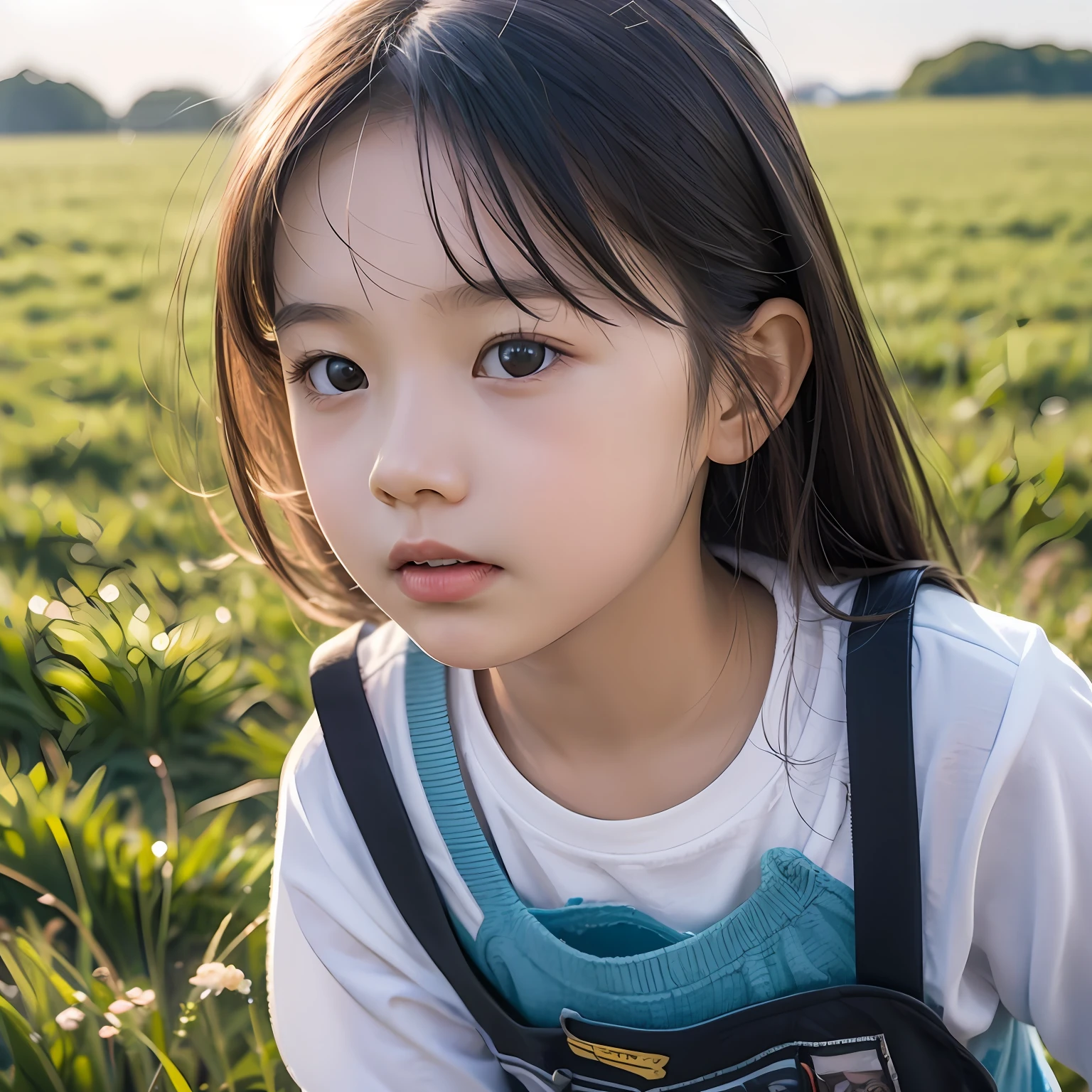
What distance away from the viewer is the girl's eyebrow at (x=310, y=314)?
102 cm

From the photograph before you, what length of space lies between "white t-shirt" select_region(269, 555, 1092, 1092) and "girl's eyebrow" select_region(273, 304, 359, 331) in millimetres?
488

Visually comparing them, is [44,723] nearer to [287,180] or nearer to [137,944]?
[137,944]

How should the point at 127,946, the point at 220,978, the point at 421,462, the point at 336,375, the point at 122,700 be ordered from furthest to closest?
the point at 122,700
the point at 127,946
the point at 220,978
the point at 336,375
the point at 421,462

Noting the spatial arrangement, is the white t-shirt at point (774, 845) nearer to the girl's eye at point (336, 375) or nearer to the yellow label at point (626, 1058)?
the yellow label at point (626, 1058)

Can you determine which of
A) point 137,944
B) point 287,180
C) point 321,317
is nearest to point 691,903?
point 321,317

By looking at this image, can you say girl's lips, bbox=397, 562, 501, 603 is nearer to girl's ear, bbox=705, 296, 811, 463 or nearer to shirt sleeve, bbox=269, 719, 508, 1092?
girl's ear, bbox=705, 296, 811, 463

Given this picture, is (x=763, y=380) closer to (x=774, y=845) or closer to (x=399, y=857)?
(x=774, y=845)

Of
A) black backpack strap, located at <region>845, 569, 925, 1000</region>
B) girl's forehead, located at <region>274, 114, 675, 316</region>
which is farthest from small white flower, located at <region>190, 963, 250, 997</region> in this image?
girl's forehead, located at <region>274, 114, 675, 316</region>

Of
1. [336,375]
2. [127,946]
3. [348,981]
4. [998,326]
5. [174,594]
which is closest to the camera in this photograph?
[336,375]

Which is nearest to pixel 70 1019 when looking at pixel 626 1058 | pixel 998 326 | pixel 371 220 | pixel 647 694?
pixel 626 1058

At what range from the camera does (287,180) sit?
1.07 m

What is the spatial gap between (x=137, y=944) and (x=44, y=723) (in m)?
0.53

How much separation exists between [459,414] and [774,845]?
0.58m

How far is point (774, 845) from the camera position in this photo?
1.24 metres
